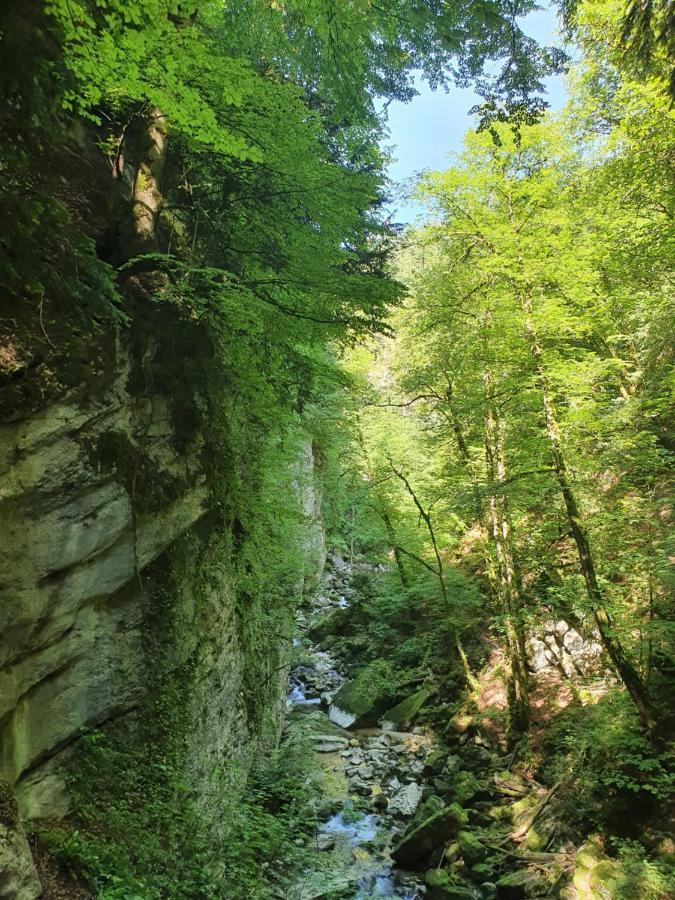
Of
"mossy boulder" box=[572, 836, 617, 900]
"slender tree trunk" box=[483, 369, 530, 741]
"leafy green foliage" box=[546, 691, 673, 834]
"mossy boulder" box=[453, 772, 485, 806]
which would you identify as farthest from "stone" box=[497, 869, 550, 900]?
"slender tree trunk" box=[483, 369, 530, 741]

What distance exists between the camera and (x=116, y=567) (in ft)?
15.5

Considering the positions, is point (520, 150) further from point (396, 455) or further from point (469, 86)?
point (396, 455)

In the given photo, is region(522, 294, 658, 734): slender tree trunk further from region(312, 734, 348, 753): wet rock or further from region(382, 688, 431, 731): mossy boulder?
region(312, 734, 348, 753): wet rock

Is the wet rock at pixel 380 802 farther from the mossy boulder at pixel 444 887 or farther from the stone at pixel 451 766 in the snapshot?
the mossy boulder at pixel 444 887

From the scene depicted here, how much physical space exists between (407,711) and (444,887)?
651 cm

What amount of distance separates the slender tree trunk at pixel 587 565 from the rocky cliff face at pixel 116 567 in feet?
17.1

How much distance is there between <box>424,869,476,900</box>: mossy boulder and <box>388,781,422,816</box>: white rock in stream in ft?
7.16

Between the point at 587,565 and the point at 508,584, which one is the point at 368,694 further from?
the point at 587,565

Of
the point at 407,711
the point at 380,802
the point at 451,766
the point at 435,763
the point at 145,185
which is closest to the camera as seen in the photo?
the point at 145,185

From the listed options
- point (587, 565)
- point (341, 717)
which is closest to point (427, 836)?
point (587, 565)

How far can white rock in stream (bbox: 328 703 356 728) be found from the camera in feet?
44.1

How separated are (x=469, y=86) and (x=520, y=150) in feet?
17.3

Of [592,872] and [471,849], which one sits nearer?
[592,872]

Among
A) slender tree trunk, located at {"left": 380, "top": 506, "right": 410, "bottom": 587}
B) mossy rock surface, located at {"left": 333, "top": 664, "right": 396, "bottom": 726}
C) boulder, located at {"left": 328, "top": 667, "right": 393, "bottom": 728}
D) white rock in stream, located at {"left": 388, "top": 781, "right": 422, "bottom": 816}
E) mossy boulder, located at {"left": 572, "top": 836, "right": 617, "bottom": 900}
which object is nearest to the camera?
mossy boulder, located at {"left": 572, "top": 836, "right": 617, "bottom": 900}
